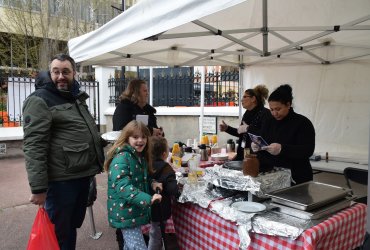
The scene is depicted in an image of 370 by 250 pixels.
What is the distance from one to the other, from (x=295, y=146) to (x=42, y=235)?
6.31 ft

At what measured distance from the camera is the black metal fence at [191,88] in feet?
24.8

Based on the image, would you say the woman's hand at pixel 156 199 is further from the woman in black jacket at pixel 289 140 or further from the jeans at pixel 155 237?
the woman in black jacket at pixel 289 140

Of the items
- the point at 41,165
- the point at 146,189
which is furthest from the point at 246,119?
the point at 41,165

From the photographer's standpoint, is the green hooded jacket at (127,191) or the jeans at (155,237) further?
the jeans at (155,237)

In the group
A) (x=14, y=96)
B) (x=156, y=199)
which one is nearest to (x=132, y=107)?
(x=156, y=199)

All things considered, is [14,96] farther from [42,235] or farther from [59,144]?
[42,235]

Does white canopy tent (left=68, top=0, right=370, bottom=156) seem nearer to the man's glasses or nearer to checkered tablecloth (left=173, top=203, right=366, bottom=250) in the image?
the man's glasses

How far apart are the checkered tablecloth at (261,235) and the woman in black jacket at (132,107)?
1.18 m

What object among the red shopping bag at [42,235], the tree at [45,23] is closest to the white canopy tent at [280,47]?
the red shopping bag at [42,235]

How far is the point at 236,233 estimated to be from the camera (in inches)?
85.1

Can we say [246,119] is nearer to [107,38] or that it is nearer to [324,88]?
[324,88]

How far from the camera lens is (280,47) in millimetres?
4516

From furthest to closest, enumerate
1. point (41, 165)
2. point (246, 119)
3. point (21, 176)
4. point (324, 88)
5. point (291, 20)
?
point (21, 176)
point (324, 88)
point (246, 119)
point (291, 20)
point (41, 165)

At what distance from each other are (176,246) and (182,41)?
8.26 feet
